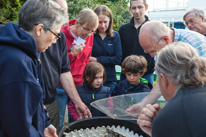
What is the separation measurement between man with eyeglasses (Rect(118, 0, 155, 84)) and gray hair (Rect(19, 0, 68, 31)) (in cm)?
218

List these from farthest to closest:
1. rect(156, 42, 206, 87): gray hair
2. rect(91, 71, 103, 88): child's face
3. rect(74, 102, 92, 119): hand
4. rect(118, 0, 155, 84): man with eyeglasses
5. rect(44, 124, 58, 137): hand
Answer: rect(118, 0, 155, 84): man with eyeglasses, rect(91, 71, 103, 88): child's face, rect(74, 102, 92, 119): hand, rect(44, 124, 58, 137): hand, rect(156, 42, 206, 87): gray hair

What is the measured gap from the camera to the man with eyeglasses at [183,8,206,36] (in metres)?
3.45

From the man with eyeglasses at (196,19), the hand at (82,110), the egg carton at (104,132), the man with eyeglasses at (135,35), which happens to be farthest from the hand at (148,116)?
the man with eyeglasses at (196,19)

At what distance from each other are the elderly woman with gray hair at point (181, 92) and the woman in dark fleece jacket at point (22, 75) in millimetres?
814

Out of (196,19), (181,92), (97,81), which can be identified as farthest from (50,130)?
(196,19)

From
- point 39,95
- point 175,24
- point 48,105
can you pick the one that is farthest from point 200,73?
point 175,24

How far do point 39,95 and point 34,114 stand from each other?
0.68ft

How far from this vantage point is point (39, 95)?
136 cm

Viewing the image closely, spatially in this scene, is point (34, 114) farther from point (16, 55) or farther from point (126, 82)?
point (126, 82)

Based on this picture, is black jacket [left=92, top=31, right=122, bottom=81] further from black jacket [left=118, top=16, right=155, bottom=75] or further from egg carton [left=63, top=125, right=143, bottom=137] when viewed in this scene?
egg carton [left=63, top=125, right=143, bottom=137]

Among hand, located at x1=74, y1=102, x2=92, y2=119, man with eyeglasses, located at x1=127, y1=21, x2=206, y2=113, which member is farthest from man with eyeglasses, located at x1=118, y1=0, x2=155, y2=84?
man with eyeglasses, located at x1=127, y1=21, x2=206, y2=113

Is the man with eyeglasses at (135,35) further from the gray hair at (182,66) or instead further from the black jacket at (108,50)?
the gray hair at (182,66)

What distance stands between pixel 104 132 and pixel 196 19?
268 cm

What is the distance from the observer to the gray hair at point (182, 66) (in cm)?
110
